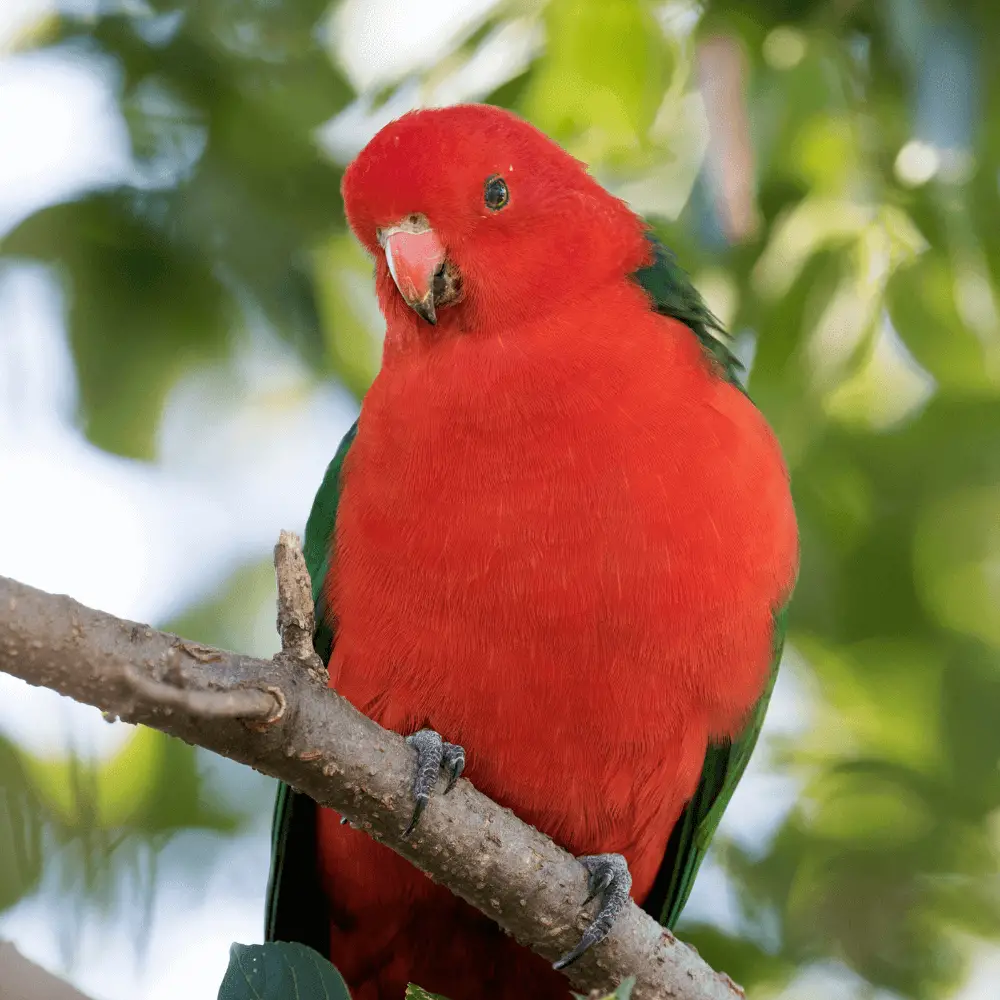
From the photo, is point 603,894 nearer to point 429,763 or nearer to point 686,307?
point 429,763

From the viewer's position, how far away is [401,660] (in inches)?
91.3

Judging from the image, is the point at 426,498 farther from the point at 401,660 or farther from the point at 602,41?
the point at 602,41

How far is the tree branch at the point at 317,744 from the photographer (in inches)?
56.6

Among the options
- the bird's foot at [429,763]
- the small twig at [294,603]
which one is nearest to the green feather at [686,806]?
the bird's foot at [429,763]

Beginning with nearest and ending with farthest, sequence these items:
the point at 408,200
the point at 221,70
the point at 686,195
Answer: the point at 408,200
the point at 221,70
the point at 686,195

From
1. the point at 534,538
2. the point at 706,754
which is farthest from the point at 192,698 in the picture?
the point at 706,754

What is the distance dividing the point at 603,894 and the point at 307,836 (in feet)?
2.51

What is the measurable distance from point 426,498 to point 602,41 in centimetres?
139

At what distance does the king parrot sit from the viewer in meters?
2.24

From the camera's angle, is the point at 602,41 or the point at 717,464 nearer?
→ the point at 717,464

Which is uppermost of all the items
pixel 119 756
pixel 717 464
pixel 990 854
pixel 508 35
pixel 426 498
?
pixel 508 35

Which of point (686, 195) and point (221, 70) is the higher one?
point (686, 195)

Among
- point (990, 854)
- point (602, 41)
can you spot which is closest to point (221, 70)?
point (602, 41)

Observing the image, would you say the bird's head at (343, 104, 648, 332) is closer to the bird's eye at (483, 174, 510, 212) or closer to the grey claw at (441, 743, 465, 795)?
the bird's eye at (483, 174, 510, 212)
